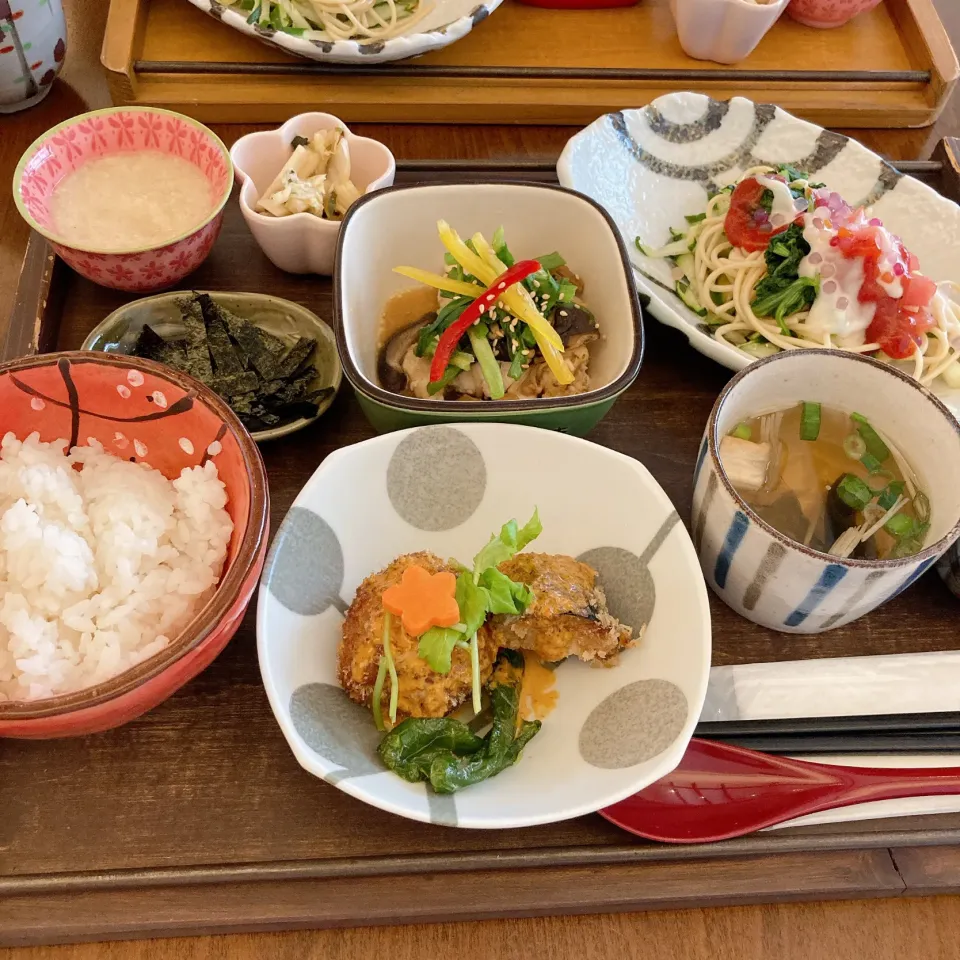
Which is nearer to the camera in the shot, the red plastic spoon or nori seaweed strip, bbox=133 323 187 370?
the red plastic spoon

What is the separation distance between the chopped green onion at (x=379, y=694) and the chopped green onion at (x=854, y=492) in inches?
33.7

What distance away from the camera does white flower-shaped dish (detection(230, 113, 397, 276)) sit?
1654 millimetres

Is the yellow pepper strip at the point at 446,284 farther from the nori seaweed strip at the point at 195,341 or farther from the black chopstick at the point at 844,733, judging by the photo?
the black chopstick at the point at 844,733

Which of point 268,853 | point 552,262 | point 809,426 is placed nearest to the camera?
point 268,853

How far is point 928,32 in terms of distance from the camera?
236 cm

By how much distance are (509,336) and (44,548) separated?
869 mm

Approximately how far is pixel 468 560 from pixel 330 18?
5.40 feet

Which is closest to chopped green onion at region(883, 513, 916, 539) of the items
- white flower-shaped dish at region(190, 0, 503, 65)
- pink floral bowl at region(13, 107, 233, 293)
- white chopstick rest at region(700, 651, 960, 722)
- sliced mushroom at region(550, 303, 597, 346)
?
white chopstick rest at region(700, 651, 960, 722)

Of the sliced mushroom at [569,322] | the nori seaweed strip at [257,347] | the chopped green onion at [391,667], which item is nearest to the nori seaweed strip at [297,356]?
the nori seaweed strip at [257,347]

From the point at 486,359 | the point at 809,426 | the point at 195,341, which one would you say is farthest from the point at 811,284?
the point at 195,341

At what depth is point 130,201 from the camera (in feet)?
5.62

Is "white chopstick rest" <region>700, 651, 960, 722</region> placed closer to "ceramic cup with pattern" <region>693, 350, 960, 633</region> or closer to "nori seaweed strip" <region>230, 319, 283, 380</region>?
"ceramic cup with pattern" <region>693, 350, 960, 633</region>

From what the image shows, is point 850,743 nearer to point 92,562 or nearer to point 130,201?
point 92,562

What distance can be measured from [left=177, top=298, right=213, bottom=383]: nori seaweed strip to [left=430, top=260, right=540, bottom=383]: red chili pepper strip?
1.43 ft
